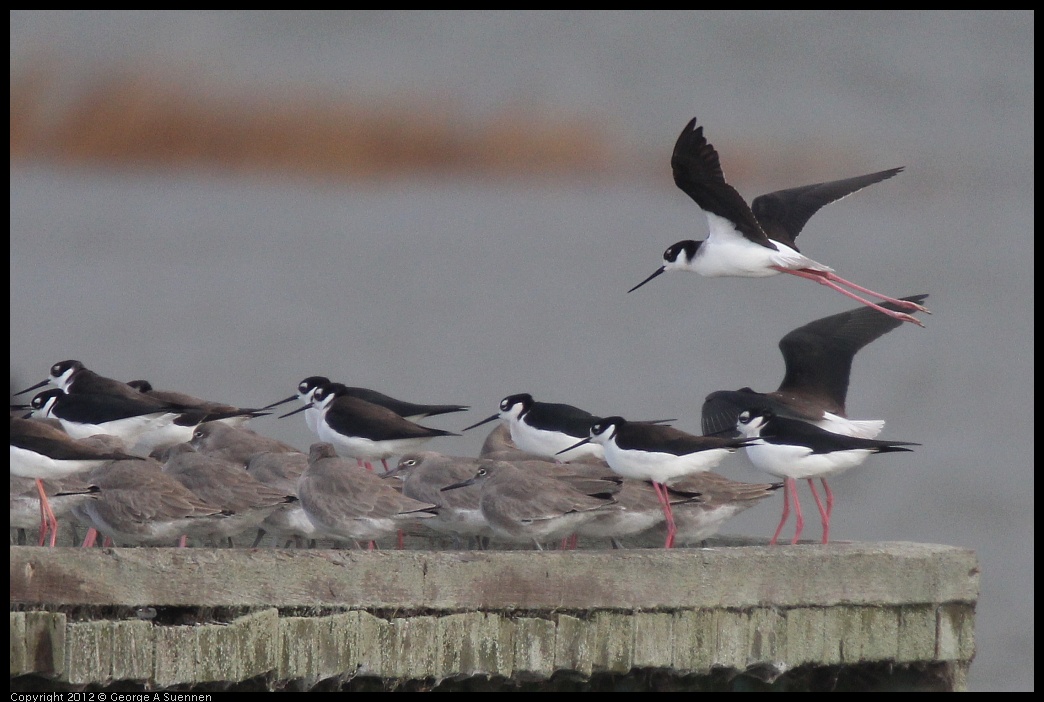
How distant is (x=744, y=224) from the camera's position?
361 inches

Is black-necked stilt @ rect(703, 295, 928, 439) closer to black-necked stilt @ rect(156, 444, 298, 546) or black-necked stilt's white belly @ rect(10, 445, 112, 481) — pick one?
black-necked stilt @ rect(156, 444, 298, 546)

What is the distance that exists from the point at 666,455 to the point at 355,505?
4.98ft

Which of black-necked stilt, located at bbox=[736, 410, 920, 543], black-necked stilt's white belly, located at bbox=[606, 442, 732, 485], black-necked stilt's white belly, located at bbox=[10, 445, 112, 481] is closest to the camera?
black-necked stilt's white belly, located at bbox=[10, 445, 112, 481]

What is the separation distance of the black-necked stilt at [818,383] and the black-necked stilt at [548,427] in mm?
724

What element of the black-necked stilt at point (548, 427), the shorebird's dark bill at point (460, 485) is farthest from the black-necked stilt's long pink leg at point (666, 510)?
the black-necked stilt at point (548, 427)

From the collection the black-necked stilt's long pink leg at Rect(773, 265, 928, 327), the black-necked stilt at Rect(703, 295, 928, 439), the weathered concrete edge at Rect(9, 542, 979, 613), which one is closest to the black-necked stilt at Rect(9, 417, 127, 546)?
the weathered concrete edge at Rect(9, 542, 979, 613)

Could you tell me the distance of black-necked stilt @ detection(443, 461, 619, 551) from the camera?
7070 mm

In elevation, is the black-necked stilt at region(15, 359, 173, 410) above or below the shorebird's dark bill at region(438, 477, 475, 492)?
above

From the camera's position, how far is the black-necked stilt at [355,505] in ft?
23.6

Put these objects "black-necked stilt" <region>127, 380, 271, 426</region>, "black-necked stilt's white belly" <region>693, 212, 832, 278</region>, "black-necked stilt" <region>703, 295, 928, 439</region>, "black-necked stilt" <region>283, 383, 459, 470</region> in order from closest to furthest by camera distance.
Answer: "black-necked stilt" <region>703, 295, 928, 439</region> → "black-necked stilt" <region>283, 383, 459, 470</region> → "black-necked stilt" <region>127, 380, 271, 426</region> → "black-necked stilt's white belly" <region>693, 212, 832, 278</region>

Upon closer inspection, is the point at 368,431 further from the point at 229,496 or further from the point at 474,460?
the point at 229,496

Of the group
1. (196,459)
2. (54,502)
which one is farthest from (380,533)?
(54,502)

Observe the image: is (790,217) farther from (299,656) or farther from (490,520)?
(299,656)

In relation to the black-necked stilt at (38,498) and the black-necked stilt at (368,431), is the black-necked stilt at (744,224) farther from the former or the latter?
the black-necked stilt at (38,498)
